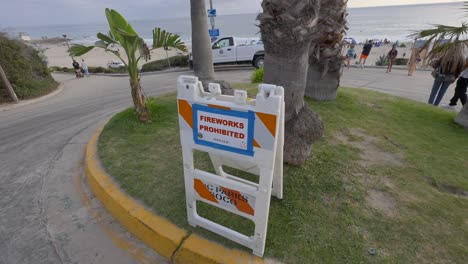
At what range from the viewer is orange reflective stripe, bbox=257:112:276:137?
1708 millimetres

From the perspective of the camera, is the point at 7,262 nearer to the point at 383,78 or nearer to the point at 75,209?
the point at 75,209

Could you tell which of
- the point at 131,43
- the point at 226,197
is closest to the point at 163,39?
the point at 131,43

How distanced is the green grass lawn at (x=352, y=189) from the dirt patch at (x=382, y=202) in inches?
0.4

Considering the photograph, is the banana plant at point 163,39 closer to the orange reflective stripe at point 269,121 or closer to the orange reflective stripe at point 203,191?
the orange reflective stripe at point 203,191

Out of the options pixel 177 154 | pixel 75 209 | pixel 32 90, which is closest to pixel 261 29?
pixel 177 154

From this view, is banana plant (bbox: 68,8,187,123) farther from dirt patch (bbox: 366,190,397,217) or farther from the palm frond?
the palm frond

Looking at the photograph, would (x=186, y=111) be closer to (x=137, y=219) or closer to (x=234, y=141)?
(x=234, y=141)

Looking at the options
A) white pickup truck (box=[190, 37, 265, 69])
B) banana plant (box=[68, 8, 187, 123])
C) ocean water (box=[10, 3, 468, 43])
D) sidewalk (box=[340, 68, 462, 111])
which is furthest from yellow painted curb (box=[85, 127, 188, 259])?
white pickup truck (box=[190, 37, 265, 69])

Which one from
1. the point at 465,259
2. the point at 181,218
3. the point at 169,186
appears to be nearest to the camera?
the point at 465,259

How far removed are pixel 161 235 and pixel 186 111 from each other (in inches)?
48.2

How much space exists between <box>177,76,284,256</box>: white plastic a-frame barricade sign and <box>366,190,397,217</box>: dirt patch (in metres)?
1.24

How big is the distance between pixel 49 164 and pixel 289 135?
405 centimetres

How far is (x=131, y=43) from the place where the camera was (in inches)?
172

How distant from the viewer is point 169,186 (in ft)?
9.70
